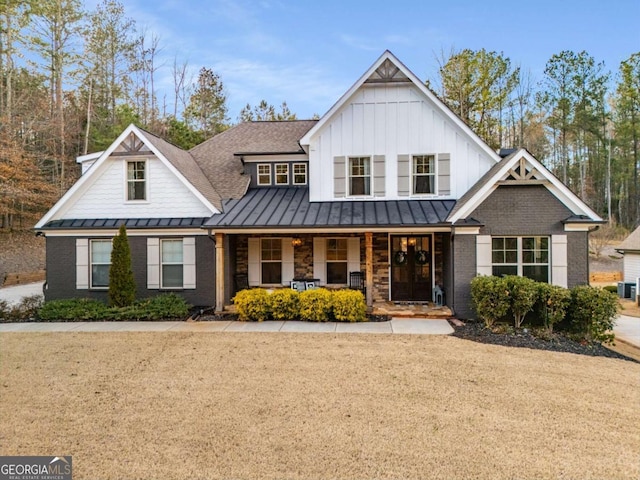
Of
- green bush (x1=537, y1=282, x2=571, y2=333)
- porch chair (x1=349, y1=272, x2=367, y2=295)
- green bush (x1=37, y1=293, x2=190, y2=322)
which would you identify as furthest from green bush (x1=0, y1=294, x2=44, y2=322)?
green bush (x1=537, y1=282, x2=571, y2=333)

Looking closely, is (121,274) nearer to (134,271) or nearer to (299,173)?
(134,271)

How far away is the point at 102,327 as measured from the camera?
9680 millimetres

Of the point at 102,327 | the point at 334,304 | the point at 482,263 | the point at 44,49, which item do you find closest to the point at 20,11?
the point at 44,49

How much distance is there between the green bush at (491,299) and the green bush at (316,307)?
379cm

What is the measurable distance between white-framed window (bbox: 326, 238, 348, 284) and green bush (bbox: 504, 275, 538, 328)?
5.32m

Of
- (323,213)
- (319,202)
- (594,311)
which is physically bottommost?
(594,311)

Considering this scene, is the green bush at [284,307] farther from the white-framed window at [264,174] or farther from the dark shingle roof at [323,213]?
the white-framed window at [264,174]

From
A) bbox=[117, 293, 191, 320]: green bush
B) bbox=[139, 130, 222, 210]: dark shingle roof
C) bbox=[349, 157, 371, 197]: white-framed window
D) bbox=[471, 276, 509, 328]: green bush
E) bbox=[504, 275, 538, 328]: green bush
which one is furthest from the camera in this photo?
bbox=[349, 157, 371, 197]: white-framed window

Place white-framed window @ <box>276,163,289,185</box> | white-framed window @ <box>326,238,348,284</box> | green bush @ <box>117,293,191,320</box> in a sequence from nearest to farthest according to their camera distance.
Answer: green bush @ <box>117,293,191,320</box> < white-framed window @ <box>326,238,348,284</box> < white-framed window @ <box>276,163,289,185</box>

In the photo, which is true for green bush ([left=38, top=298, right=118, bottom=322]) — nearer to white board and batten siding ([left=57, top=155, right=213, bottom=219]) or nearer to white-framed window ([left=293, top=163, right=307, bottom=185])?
white board and batten siding ([left=57, top=155, right=213, bottom=219])

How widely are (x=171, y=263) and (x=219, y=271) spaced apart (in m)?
1.93

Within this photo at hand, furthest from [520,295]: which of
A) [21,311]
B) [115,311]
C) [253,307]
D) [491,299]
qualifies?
[21,311]

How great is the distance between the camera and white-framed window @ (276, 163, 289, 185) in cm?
1377

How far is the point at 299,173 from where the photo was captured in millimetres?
13711
